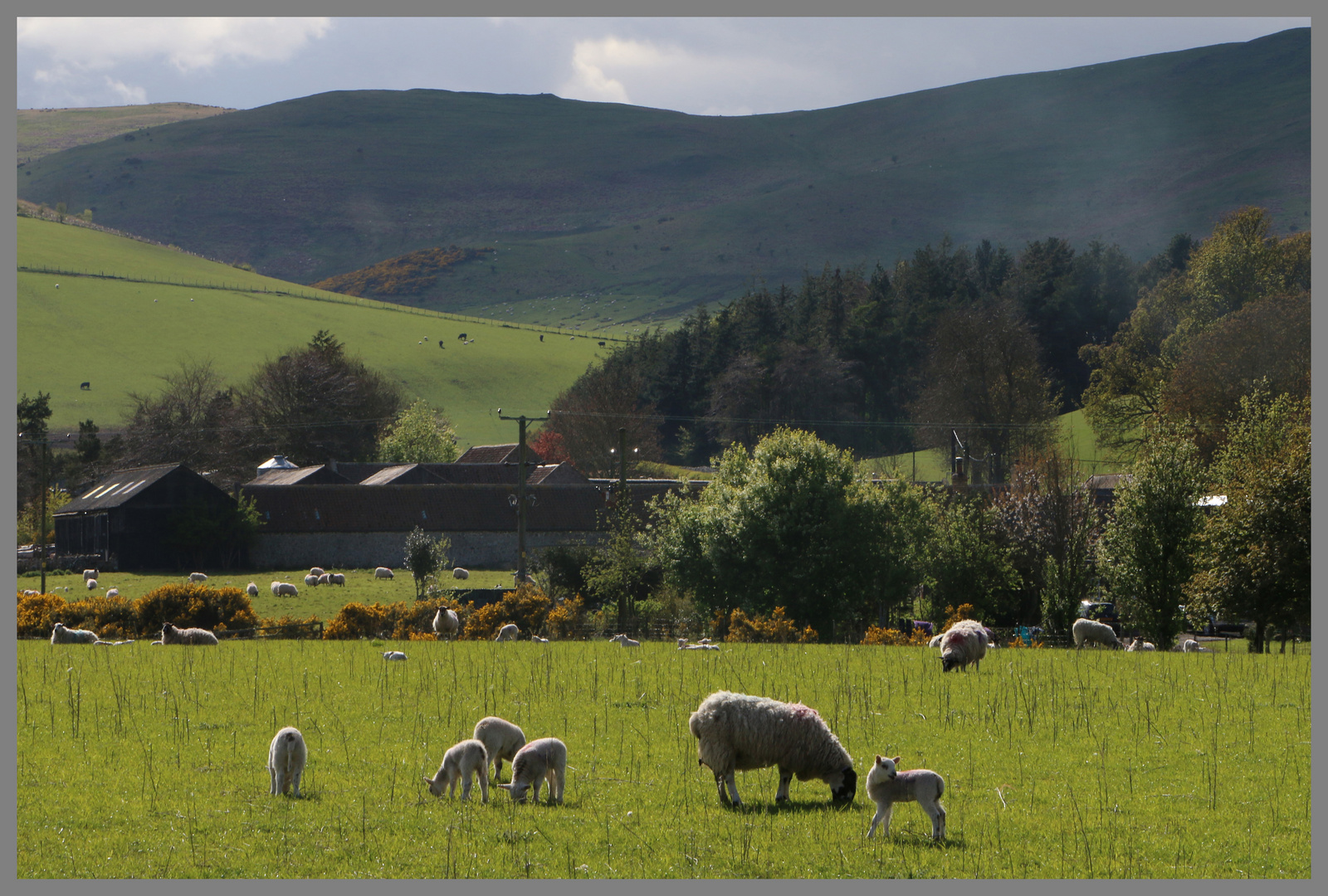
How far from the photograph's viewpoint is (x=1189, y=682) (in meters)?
23.8

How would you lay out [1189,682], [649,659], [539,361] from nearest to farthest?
[1189,682], [649,659], [539,361]

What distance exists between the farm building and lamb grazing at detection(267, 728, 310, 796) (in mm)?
72063

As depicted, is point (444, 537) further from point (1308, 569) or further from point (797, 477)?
point (1308, 569)

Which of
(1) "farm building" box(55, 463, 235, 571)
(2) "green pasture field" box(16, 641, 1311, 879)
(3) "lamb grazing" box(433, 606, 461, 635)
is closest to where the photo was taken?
(2) "green pasture field" box(16, 641, 1311, 879)

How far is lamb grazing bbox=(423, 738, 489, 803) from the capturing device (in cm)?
1266

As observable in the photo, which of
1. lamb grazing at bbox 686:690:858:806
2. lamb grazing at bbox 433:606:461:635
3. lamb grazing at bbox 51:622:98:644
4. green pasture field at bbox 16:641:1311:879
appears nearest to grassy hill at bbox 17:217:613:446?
lamb grazing at bbox 51:622:98:644

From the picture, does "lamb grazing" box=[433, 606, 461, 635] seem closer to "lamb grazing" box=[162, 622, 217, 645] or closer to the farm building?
"lamb grazing" box=[162, 622, 217, 645]

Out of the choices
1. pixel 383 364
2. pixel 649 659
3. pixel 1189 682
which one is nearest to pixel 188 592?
pixel 649 659

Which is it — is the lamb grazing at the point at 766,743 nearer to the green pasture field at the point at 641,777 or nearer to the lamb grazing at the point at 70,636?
the green pasture field at the point at 641,777

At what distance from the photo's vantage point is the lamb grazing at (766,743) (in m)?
12.4

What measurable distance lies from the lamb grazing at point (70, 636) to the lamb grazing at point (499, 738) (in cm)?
2503

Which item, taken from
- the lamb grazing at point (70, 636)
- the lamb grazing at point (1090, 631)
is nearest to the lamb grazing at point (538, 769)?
the lamb grazing at point (70, 636)

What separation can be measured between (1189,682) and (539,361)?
504 ft

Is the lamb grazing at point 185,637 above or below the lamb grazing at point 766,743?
below
